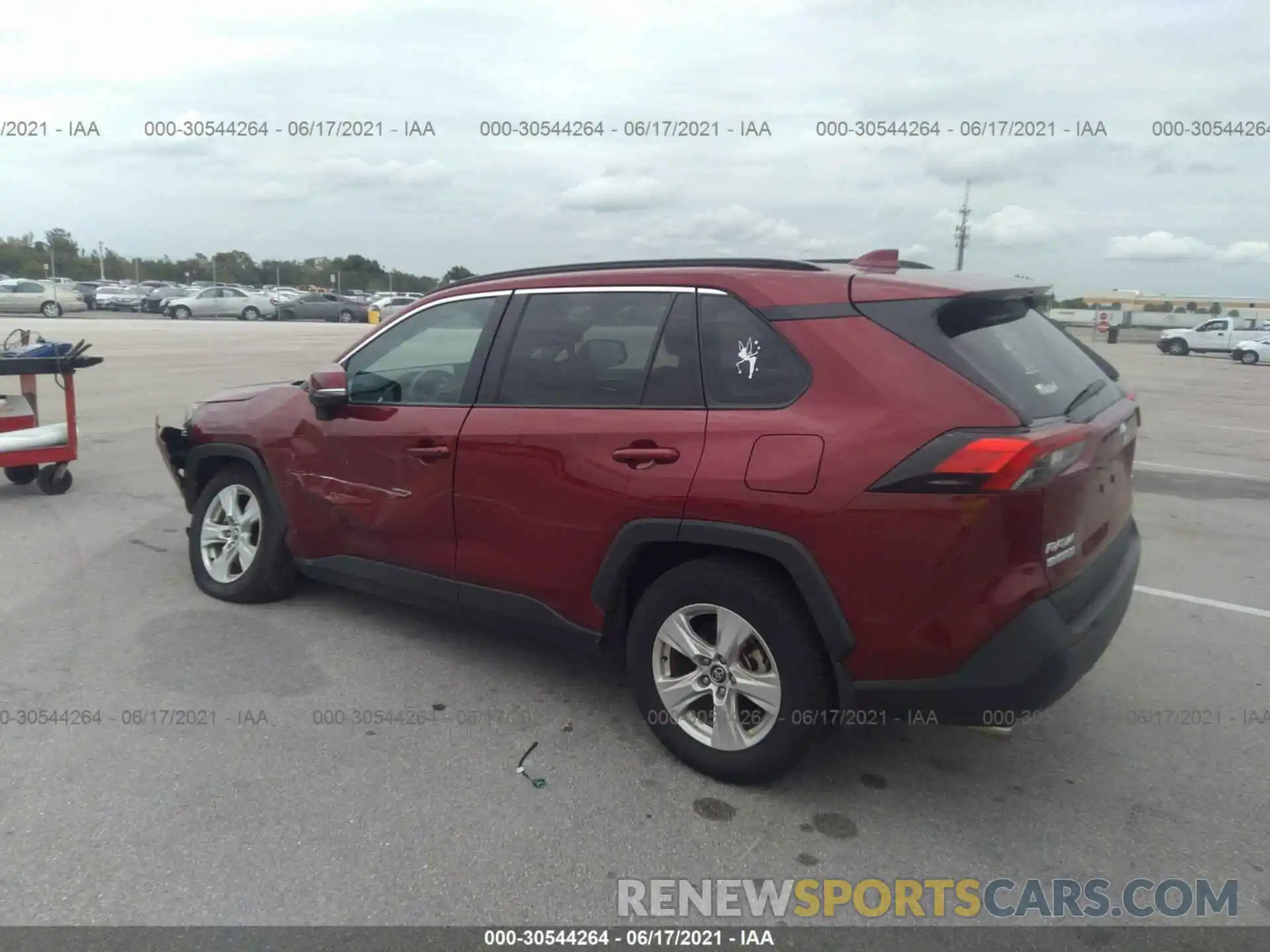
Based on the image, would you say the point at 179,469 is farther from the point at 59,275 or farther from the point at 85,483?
the point at 59,275

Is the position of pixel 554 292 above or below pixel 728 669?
above

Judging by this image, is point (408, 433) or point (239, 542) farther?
point (239, 542)

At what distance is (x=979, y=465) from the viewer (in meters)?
2.82

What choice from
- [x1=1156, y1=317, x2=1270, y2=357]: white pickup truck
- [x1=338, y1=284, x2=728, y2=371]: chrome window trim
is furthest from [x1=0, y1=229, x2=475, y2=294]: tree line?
[x1=338, y1=284, x2=728, y2=371]: chrome window trim

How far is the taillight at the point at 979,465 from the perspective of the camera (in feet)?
9.20

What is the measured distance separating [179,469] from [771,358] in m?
3.92

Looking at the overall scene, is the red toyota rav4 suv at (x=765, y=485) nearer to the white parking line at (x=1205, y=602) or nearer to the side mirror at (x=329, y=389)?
the side mirror at (x=329, y=389)

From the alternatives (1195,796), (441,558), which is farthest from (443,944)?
(1195,796)

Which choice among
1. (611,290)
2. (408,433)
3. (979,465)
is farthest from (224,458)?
(979,465)

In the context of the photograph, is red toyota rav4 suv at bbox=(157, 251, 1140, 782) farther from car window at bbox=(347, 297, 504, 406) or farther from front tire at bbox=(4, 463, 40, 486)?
front tire at bbox=(4, 463, 40, 486)

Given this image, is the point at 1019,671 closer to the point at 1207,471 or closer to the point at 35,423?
the point at 35,423

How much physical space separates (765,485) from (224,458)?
136 inches

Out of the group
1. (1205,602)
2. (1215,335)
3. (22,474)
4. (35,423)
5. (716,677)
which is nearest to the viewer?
(716,677)

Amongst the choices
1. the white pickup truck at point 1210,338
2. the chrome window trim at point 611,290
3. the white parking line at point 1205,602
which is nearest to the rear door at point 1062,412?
the chrome window trim at point 611,290
